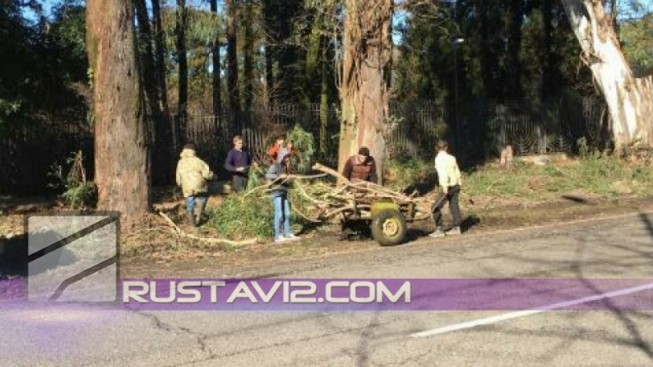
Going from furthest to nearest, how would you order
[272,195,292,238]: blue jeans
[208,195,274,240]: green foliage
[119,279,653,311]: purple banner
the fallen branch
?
[208,195,274,240]: green foliage
[272,195,292,238]: blue jeans
the fallen branch
[119,279,653,311]: purple banner

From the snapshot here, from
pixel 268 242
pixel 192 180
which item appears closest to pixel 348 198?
pixel 268 242

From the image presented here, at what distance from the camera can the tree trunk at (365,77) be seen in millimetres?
14844

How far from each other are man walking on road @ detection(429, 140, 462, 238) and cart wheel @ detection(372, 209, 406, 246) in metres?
1.12

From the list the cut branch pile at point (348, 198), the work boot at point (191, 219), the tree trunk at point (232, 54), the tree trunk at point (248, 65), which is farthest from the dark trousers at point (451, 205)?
the tree trunk at point (248, 65)

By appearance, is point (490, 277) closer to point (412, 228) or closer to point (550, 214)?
point (412, 228)

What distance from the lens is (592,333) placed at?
640 cm

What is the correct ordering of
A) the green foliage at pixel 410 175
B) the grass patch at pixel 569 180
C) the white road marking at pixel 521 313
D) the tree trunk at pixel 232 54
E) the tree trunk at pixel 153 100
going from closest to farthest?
the white road marking at pixel 521 313 < the grass patch at pixel 569 180 < the green foliage at pixel 410 175 < the tree trunk at pixel 153 100 < the tree trunk at pixel 232 54

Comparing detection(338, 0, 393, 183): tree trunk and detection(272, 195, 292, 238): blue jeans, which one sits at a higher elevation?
detection(338, 0, 393, 183): tree trunk

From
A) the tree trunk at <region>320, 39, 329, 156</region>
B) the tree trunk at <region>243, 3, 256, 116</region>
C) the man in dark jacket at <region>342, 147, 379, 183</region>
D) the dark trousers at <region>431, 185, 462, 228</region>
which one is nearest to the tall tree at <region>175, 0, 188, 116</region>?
the tree trunk at <region>243, 3, 256, 116</region>

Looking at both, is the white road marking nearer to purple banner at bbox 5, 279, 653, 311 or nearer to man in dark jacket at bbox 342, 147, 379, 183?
purple banner at bbox 5, 279, 653, 311

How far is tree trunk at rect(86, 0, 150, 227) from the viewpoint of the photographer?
41.7ft

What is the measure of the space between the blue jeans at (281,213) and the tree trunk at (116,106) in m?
2.31

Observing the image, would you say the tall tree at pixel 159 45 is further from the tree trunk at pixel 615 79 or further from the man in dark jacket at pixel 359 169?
the man in dark jacket at pixel 359 169

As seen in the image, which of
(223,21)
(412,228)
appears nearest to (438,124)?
(223,21)
